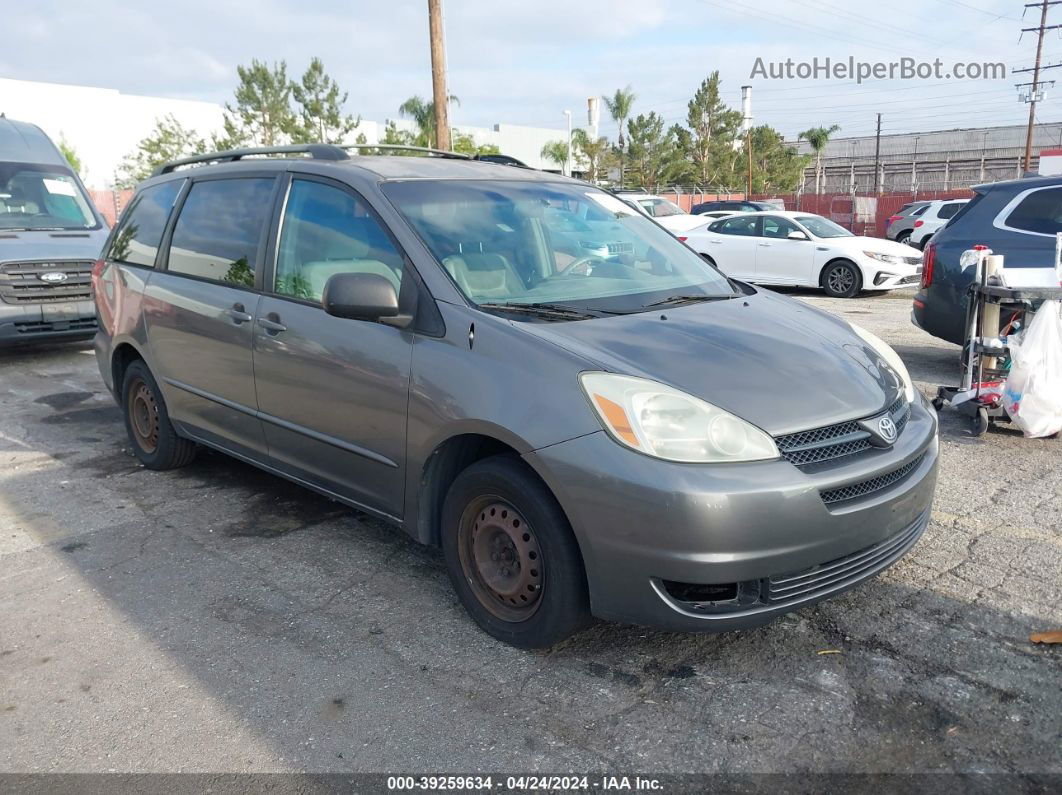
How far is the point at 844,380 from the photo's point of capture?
3166 mm

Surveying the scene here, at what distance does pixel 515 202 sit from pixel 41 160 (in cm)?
856

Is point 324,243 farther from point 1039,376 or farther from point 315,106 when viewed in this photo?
point 315,106

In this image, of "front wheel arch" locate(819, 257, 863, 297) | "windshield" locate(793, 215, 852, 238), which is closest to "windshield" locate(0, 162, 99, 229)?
"front wheel arch" locate(819, 257, 863, 297)

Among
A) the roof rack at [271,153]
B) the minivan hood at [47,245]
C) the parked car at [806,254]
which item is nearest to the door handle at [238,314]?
the roof rack at [271,153]

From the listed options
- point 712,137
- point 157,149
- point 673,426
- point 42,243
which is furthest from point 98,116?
point 673,426

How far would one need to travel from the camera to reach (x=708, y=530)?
268 centimetres

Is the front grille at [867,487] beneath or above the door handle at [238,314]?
beneath

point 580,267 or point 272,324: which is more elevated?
point 580,267

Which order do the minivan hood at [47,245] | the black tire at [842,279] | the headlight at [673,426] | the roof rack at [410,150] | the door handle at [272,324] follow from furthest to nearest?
the black tire at [842,279] < the minivan hood at [47,245] < the roof rack at [410,150] < the door handle at [272,324] < the headlight at [673,426]

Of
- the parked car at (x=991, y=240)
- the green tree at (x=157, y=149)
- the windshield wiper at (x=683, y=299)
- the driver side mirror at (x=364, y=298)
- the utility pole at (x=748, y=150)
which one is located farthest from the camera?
the utility pole at (x=748, y=150)

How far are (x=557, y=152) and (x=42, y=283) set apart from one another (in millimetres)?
54725

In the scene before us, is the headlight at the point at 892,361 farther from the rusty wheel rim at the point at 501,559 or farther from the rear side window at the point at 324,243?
the rear side window at the point at 324,243

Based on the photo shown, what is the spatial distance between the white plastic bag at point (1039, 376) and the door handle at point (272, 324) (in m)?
4.41

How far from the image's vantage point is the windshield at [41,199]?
9617 mm
